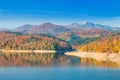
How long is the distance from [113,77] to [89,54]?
348 feet

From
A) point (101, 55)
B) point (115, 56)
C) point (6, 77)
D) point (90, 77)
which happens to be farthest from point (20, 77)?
point (101, 55)

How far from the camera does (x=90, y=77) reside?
265ft

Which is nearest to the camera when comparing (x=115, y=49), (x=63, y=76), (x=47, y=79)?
(x=47, y=79)

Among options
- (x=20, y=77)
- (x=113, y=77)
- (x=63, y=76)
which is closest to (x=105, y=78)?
(x=113, y=77)

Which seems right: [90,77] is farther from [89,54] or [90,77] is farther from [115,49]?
[89,54]

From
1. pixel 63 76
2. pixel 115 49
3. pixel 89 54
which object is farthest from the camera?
pixel 89 54

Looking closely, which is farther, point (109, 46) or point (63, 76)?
Result: point (109, 46)

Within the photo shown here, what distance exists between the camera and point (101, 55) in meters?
169

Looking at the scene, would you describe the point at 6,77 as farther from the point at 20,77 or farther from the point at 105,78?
the point at 105,78

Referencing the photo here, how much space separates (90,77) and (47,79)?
11381mm

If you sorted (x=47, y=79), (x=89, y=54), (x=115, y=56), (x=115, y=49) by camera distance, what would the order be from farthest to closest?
1. (x=89, y=54)
2. (x=115, y=49)
3. (x=115, y=56)
4. (x=47, y=79)

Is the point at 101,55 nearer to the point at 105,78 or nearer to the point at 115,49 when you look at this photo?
the point at 115,49

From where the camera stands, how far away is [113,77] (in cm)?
8019

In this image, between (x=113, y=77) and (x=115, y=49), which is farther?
(x=115, y=49)
